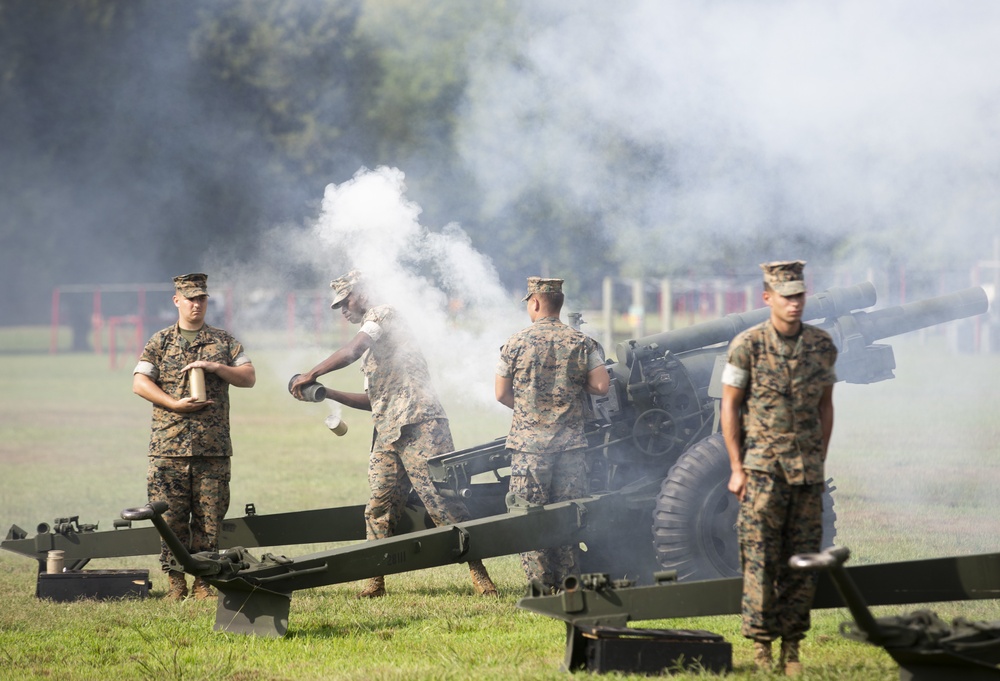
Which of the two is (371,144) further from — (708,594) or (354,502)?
(708,594)

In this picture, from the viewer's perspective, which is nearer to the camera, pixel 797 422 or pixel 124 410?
pixel 797 422

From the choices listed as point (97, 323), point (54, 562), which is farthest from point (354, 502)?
point (97, 323)

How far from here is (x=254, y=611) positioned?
6336 mm

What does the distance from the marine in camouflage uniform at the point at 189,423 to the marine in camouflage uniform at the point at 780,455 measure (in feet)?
10.5

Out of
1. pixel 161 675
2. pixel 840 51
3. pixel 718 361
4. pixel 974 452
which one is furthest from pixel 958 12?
pixel 161 675

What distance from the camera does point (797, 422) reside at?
17.3 ft

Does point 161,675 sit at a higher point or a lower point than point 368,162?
lower

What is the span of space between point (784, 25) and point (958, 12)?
1.15 m

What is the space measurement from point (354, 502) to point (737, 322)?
4415 mm

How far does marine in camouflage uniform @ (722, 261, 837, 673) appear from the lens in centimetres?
Answer: 527

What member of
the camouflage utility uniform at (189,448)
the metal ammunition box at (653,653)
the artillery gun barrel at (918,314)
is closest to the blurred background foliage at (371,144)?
the artillery gun barrel at (918,314)

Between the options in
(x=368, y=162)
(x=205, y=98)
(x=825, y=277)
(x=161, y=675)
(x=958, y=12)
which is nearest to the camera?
(x=161, y=675)

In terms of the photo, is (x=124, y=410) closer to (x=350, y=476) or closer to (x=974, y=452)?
(x=350, y=476)

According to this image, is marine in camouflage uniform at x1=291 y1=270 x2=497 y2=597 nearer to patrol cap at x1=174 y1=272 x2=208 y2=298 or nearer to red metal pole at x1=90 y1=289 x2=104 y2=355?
patrol cap at x1=174 y1=272 x2=208 y2=298
